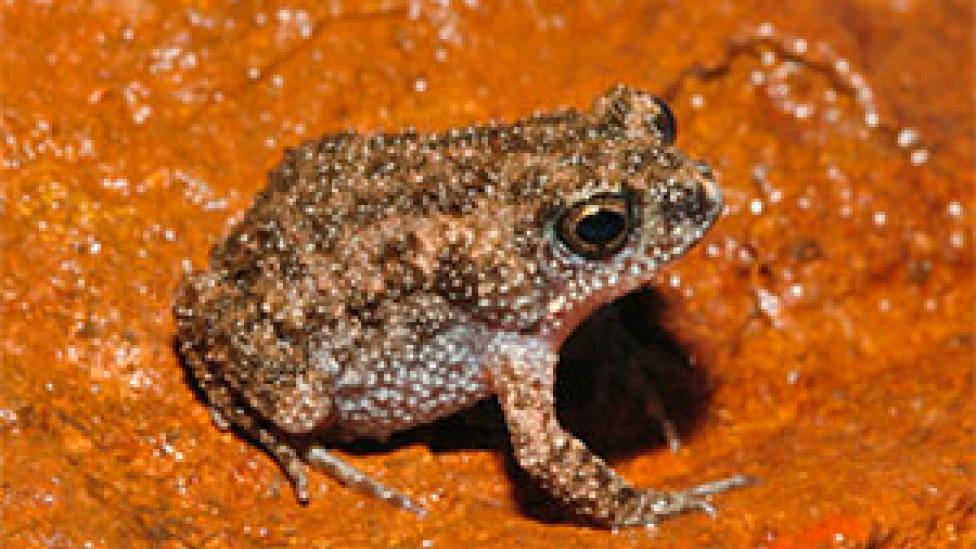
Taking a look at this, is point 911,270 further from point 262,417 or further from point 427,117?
point 262,417

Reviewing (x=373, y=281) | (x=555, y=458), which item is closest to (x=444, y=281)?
(x=373, y=281)

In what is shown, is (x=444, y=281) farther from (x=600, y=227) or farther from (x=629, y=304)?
(x=629, y=304)

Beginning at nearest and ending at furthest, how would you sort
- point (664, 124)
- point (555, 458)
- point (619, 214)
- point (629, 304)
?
1. point (619, 214)
2. point (555, 458)
3. point (664, 124)
4. point (629, 304)

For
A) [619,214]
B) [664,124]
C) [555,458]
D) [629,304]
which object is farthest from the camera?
[629,304]

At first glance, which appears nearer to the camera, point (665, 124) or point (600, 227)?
point (600, 227)

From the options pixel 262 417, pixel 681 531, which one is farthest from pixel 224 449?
pixel 681 531

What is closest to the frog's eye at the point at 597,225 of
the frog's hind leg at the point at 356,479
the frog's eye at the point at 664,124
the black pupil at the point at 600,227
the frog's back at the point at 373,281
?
the black pupil at the point at 600,227
